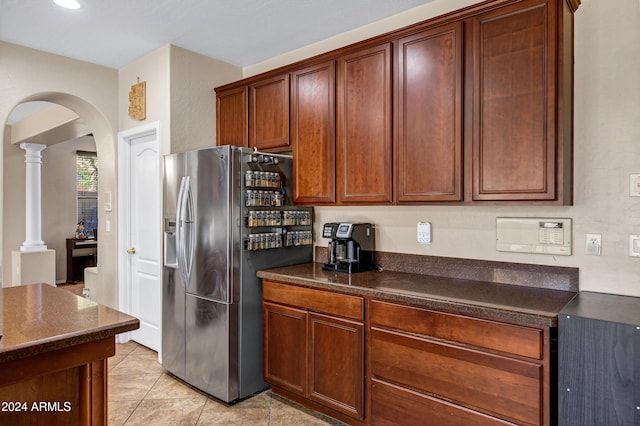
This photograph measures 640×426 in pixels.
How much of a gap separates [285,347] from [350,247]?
0.81 metres

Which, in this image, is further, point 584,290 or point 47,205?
point 47,205

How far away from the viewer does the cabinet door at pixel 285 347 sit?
8.51ft

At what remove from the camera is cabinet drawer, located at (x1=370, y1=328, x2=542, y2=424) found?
5.70 feet

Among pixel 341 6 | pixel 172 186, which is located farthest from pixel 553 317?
pixel 172 186

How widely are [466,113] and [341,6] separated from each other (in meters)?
1.22

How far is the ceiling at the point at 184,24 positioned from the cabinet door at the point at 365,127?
45 cm

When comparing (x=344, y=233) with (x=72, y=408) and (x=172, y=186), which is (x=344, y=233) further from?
(x=72, y=408)

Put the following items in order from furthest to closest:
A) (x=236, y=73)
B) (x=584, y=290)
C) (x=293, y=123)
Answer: (x=236, y=73), (x=293, y=123), (x=584, y=290)

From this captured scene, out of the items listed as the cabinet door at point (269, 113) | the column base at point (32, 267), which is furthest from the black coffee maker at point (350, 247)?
the column base at point (32, 267)

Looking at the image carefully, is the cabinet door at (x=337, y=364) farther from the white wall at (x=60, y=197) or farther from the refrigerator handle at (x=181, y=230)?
the white wall at (x=60, y=197)

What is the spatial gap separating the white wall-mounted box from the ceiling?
1573mm

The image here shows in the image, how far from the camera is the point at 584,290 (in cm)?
213

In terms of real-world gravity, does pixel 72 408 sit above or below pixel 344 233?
below

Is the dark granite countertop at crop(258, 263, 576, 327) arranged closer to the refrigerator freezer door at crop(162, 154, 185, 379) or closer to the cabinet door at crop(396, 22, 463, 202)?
the cabinet door at crop(396, 22, 463, 202)
